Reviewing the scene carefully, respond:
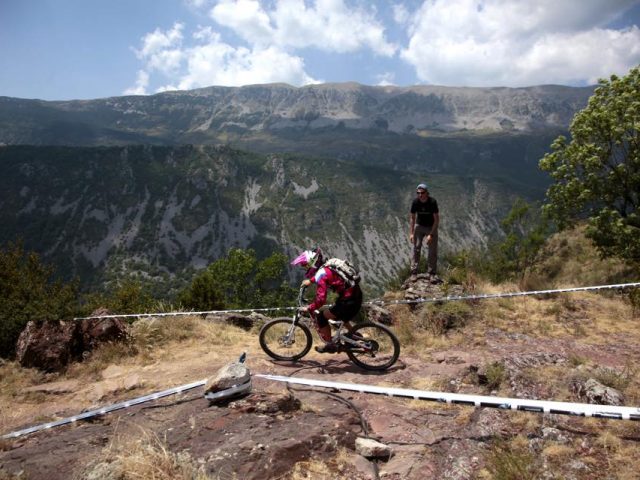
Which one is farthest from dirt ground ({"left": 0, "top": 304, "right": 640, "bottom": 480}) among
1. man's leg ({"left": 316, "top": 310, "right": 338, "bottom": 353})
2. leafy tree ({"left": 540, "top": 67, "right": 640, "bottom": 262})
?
leafy tree ({"left": 540, "top": 67, "right": 640, "bottom": 262})

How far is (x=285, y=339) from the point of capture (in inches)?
355

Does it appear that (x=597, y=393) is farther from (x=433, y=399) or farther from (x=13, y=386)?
(x=13, y=386)

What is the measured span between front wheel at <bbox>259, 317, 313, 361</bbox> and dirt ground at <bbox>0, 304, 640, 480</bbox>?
462 mm

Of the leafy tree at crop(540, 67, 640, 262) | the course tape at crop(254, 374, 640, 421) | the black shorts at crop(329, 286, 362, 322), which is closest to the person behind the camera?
the course tape at crop(254, 374, 640, 421)

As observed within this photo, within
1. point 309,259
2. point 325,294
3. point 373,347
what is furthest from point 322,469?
point 309,259

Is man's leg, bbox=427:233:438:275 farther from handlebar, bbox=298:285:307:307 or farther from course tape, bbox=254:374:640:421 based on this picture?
course tape, bbox=254:374:640:421

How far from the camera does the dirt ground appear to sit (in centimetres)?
468

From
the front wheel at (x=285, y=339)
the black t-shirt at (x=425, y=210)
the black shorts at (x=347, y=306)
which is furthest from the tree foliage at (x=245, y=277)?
the black shorts at (x=347, y=306)

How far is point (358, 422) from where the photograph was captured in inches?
225

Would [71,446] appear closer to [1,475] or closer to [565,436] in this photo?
[1,475]

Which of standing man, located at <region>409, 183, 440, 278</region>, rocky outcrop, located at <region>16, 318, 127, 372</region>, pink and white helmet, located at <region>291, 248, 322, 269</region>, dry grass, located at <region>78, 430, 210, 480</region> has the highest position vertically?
standing man, located at <region>409, 183, 440, 278</region>

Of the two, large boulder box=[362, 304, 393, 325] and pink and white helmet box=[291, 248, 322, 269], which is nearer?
pink and white helmet box=[291, 248, 322, 269]

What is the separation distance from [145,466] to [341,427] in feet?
8.25

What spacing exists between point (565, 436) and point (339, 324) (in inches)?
166
